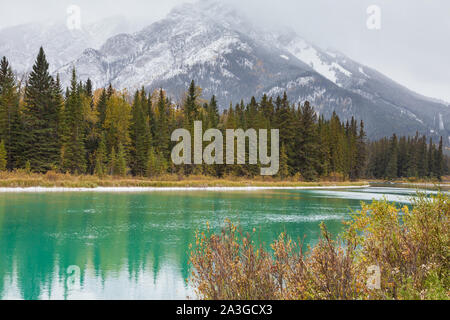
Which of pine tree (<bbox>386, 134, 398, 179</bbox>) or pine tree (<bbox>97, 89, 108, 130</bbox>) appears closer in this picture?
pine tree (<bbox>97, 89, 108, 130</bbox>)

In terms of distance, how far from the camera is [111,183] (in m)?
49.7

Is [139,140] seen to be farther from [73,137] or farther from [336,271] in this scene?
[336,271]

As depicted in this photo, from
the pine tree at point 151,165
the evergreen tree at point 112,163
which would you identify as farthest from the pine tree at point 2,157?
the pine tree at point 151,165

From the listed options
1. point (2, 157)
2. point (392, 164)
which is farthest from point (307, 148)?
point (2, 157)

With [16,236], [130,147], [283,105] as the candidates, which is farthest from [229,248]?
[283,105]

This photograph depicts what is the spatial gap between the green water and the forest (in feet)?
82.8

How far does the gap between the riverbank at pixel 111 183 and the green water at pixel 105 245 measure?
524 inches

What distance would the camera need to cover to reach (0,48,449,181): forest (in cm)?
5084

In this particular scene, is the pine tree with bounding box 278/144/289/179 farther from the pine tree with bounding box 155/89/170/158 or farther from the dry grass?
the pine tree with bounding box 155/89/170/158

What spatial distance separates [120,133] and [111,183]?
52.7 ft

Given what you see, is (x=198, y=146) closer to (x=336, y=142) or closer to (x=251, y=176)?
(x=251, y=176)

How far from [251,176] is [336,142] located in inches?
1117

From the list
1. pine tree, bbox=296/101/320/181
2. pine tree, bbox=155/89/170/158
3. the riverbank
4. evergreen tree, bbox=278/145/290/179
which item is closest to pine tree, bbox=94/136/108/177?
the riverbank

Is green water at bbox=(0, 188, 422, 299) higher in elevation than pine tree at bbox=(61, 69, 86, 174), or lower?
lower
